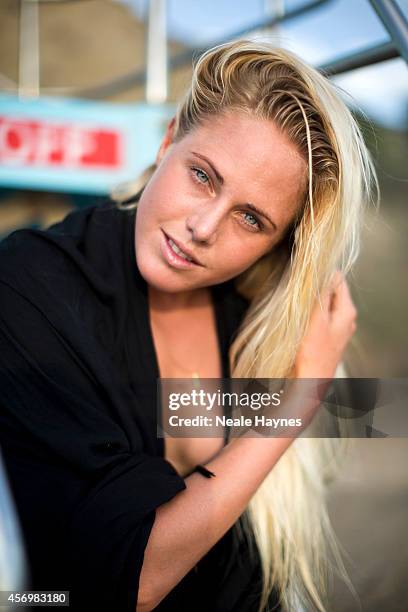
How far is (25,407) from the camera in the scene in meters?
0.81

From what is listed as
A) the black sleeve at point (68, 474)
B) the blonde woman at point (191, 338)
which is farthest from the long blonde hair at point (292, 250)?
the black sleeve at point (68, 474)

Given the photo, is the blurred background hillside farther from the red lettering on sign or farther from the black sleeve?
the black sleeve

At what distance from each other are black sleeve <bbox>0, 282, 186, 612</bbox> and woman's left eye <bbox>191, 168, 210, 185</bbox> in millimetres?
316

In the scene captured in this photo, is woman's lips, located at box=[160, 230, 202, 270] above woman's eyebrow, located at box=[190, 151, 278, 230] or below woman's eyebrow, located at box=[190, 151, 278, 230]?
below

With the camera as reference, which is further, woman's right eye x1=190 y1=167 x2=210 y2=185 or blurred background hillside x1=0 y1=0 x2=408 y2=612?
blurred background hillside x1=0 y1=0 x2=408 y2=612

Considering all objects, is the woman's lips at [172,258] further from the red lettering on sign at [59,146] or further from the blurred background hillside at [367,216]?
the red lettering on sign at [59,146]

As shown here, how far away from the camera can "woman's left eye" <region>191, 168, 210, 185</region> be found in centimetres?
93

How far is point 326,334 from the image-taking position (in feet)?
3.42

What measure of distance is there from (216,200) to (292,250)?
21cm

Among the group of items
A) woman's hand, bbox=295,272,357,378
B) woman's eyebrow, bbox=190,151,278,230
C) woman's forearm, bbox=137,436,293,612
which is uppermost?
woman's eyebrow, bbox=190,151,278,230

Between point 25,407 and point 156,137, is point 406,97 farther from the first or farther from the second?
point 25,407

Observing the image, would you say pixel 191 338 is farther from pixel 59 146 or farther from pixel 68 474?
pixel 59 146


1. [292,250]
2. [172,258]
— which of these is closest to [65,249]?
[172,258]

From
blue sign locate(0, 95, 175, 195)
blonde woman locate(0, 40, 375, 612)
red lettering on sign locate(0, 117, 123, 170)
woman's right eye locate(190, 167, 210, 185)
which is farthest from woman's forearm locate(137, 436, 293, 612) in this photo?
red lettering on sign locate(0, 117, 123, 170)
